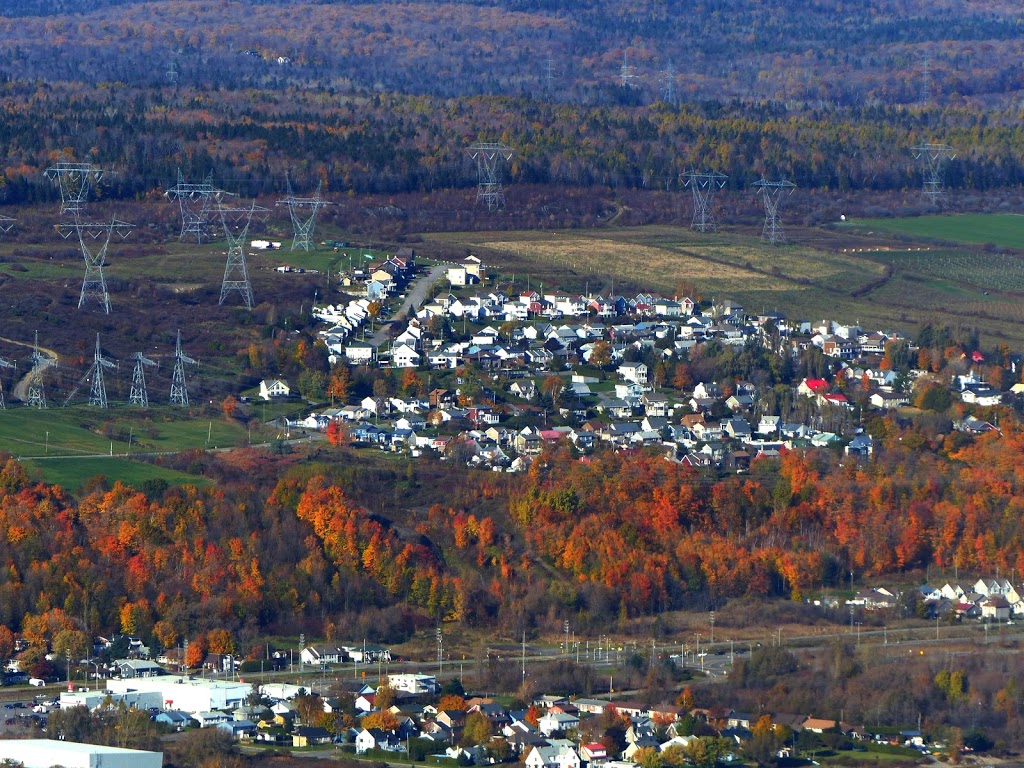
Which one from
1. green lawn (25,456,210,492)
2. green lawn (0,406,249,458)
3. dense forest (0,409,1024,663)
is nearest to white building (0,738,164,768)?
dense forest (0,409,1024,663)

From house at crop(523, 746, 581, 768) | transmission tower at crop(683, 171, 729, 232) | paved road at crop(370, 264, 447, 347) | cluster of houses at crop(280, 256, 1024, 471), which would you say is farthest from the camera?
transmission tower at crop(683, 171, 729, 232)

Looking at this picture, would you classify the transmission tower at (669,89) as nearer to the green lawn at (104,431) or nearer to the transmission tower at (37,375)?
the transmission tower at (37,375)

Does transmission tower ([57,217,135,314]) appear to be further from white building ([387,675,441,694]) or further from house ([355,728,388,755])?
house ([355,728,388,755])

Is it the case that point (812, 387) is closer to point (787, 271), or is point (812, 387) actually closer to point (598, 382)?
point (598, 382)

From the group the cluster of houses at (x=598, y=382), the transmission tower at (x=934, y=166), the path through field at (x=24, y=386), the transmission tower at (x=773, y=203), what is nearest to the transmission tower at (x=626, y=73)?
the transmission tower at (x=934, y=166)

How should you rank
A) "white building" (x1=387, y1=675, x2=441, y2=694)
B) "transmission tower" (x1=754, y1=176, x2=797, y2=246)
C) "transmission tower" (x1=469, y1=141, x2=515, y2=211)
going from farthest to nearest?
"transmission tower" (x1=469, y1=141, x2=515, y2=211)
"transmission tower" (x1=754, y1=176, x2=797, y2=246)
"white building" (x1=387, y1=675, x2=441, y2=694)

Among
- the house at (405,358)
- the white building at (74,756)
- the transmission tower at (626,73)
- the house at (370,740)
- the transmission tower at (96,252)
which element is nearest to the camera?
the white building at (74,756)

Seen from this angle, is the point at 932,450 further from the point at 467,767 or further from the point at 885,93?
the point at 885,93

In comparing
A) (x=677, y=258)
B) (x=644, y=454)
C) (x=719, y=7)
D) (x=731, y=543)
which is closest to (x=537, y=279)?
(x=677, y=258)
